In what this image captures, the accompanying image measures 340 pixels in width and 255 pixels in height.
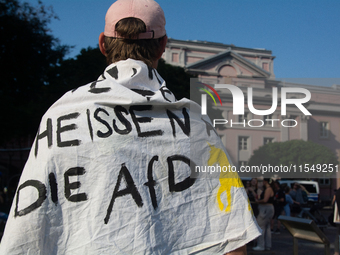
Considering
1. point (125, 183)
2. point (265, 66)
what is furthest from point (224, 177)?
point (265, 66)

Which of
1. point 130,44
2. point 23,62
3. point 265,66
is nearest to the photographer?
point 130,44

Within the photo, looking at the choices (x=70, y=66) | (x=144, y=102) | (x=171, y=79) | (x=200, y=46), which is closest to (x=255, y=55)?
(x=200, y=46)

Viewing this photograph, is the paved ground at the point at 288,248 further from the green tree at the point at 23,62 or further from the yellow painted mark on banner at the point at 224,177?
the green tree at the point at 23,62

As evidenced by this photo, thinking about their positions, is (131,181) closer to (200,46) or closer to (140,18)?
(140,18)

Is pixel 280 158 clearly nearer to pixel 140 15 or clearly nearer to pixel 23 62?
pixel 140 15

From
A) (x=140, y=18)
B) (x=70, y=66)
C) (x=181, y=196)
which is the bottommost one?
(x=181, y=196)

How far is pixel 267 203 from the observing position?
9.84 meters

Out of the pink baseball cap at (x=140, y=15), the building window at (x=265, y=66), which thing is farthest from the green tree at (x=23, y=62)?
the building window at (x=265, y=66)

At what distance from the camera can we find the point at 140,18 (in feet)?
4.50

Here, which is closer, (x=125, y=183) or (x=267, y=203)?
(x=125, y=183)

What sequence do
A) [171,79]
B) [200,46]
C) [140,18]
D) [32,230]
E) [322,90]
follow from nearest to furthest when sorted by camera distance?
[32,230] → [140,18] → [322,90] → [171,79] → [200,46]

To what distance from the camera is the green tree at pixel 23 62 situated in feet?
50.0

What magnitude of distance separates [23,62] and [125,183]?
52.7 ft

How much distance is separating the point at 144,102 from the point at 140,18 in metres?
0.31
